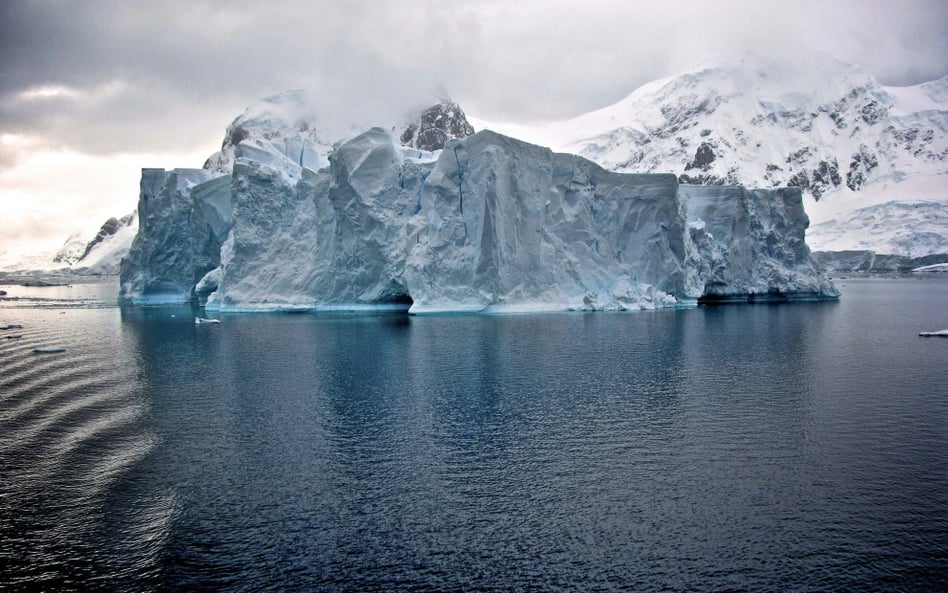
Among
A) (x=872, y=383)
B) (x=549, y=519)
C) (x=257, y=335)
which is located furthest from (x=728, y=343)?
(x=257, y=335)

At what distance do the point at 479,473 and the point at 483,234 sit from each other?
23674 mm

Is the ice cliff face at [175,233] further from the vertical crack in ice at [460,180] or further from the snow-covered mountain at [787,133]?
the snow-covered mountain at [787,133]

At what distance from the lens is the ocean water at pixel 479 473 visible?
698cm

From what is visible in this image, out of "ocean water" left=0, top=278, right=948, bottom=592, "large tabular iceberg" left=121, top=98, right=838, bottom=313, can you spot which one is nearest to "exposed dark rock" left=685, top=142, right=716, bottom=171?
"large tabular iceberg" left=121, top=98, right=838, bottom=313

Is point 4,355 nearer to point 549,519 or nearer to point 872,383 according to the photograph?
point 549,519

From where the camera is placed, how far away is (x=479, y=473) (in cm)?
968

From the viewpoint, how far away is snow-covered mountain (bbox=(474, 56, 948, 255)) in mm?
118250

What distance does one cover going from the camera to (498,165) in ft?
110

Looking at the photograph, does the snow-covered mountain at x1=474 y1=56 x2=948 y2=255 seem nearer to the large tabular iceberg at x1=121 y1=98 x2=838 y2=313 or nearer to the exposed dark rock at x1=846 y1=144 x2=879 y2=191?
the exposed dark rock at x1=846 y1=144 x2=879 y2=191

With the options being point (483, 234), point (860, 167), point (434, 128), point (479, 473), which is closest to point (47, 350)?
point (479, 473)

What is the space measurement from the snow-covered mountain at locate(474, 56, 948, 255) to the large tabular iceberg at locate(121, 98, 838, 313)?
73751 mm

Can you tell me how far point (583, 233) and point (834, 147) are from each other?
119141 millimetres

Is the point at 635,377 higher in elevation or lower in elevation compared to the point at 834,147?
lower

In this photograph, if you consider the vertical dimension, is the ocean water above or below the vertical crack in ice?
below
